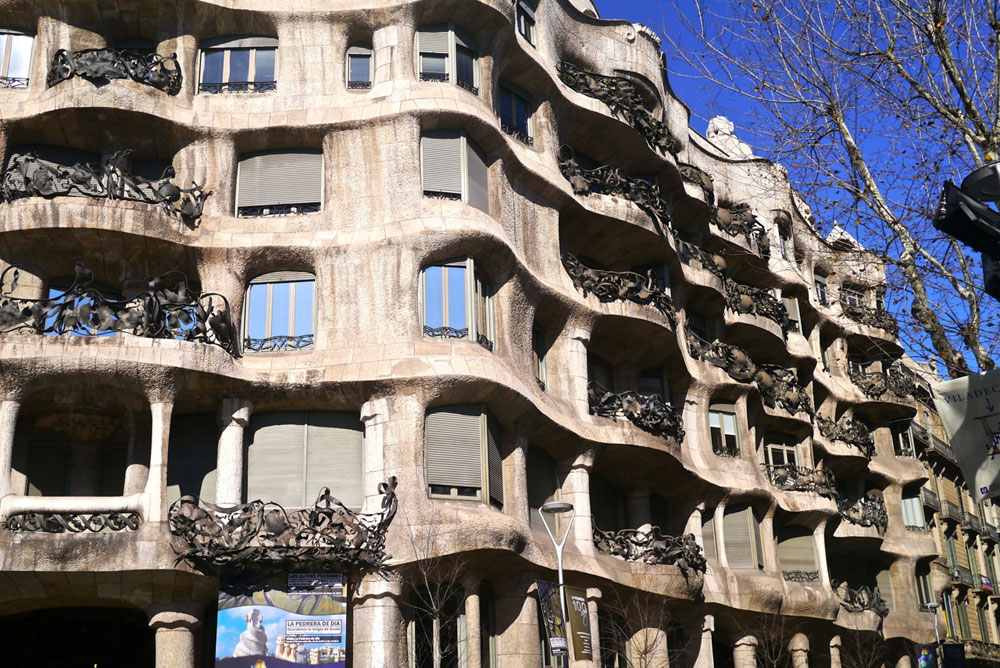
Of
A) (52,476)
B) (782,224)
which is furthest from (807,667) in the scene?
(52,476)

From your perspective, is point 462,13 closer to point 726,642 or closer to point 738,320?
point 738,320

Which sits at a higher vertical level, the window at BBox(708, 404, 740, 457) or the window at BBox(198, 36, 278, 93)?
the window at BBox(198, 36, 278, 93)

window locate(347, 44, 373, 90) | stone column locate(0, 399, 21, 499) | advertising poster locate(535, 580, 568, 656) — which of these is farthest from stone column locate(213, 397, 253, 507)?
window locate(347, 44, 373, 90)

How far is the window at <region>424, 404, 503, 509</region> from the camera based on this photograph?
1067 inches

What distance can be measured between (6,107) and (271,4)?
707 cm

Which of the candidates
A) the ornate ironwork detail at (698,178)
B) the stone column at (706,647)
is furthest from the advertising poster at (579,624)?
the ornate ironwork detail at (698,178)

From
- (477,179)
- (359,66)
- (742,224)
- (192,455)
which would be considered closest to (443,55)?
(359,66)

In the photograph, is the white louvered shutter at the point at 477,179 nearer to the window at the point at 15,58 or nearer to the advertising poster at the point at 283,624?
the advertising poster at the point at 283,624

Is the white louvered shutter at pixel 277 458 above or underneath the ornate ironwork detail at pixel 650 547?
above

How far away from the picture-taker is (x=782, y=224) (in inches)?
1951

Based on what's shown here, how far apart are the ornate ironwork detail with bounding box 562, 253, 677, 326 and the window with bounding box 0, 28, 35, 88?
14.9 meters

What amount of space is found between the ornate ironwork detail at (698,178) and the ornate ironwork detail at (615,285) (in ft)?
23.8

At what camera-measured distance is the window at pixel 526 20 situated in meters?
34.4

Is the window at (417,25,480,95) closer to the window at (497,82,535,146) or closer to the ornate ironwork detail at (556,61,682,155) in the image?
the window at (497,82,535,146)
